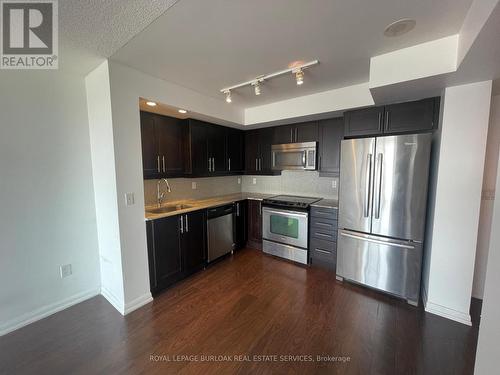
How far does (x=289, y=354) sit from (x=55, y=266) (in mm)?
2437

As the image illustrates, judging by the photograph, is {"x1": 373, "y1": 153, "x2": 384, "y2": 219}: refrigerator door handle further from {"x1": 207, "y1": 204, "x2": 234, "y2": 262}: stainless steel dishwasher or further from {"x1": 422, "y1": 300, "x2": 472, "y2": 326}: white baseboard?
{"x1": 207, "y1": 204, "x2": 234, "y2": 262}: stainless steel dishwasher

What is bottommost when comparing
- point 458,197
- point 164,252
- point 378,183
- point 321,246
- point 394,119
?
point 321,246

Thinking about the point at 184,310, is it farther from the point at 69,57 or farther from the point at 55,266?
the point at 69,57

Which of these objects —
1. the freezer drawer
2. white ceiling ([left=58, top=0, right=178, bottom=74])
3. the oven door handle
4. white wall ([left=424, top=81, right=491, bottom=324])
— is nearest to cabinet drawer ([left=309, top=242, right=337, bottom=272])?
the freezer drawer

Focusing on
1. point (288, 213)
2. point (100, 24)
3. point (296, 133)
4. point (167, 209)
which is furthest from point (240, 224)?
point (100, 24)

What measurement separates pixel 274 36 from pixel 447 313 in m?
2.99

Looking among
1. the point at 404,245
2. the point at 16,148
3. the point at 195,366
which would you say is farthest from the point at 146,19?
the point at 404,245

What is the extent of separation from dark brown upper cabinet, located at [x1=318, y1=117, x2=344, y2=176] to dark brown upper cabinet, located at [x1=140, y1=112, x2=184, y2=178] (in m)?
2.10

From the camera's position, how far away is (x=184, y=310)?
220cm

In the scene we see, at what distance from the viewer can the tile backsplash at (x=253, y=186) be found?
3342 millimetres

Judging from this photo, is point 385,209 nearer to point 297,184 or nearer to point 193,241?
point 297,184

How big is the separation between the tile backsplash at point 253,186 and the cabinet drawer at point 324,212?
0.64 metres

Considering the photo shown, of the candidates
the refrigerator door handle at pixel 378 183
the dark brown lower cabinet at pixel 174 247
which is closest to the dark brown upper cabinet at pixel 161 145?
the dark brown lower cabinet at pixel 174 247

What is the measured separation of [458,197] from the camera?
195 centimetres
